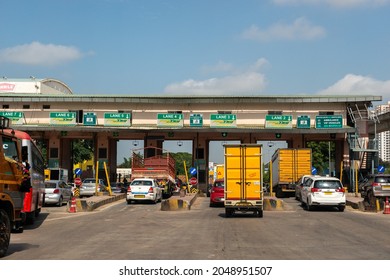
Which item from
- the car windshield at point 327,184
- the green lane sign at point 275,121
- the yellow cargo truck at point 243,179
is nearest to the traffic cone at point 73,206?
the yellow cargo truck at point 243,179

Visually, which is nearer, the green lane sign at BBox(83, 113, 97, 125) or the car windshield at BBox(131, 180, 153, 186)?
the car windshield at BBox(131, 180, 153, 186)

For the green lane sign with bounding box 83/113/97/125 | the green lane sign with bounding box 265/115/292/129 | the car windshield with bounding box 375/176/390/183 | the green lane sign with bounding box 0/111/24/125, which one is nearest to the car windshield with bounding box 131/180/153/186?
the car windshield with bounding box 375/176/390/183

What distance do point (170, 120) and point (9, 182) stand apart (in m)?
37.6

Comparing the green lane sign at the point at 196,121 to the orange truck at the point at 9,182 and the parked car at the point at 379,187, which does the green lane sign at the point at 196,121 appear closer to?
the parked car at the point at 379,187

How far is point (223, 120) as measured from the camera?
48875mm

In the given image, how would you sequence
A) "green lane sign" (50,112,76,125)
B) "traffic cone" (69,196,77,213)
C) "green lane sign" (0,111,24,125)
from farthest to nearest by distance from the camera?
"green lane sign" (0,111,24,125) → "green lane sign" (50,112,76,125) → "traffic cone" (69,196,77,213)

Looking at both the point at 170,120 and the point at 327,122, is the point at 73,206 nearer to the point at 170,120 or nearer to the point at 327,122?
the point at 170,120

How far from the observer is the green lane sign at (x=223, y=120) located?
1921 inches

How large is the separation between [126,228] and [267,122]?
33.2 meters

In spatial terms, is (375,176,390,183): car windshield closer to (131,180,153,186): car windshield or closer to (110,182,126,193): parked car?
(131,180,153,186): car windshield

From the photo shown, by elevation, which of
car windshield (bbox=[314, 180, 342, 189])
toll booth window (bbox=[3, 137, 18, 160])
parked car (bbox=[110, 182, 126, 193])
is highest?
toll booth window (bbox=[3, 137, 18, 160])

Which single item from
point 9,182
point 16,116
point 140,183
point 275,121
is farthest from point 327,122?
point 9,182

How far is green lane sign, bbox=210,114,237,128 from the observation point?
160 ft
